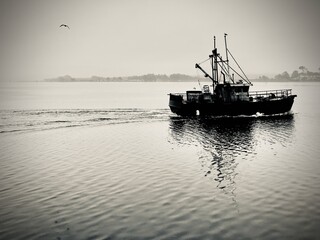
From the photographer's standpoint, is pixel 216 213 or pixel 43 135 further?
pixel 43 135

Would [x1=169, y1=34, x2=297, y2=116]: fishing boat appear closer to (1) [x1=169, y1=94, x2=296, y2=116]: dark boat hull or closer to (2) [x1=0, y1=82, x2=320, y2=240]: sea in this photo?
(1) [x1=169, y1=94, x2=296, y2=116]: dark boat hull

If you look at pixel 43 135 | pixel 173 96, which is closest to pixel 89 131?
pixel 43 135

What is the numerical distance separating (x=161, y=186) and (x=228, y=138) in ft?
54.0

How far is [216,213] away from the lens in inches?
527

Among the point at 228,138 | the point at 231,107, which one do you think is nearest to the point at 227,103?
the point at 231,107

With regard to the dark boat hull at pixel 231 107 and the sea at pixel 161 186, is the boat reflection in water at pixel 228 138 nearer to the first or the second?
the sea at pixel 161 186

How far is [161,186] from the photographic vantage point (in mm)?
17188

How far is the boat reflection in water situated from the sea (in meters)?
0.11

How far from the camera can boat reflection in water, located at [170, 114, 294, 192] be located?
20.8m

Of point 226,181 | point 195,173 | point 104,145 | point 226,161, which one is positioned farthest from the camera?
point 104,145

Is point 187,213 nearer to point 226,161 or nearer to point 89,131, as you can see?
point 226,161

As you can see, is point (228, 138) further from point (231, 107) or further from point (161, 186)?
point (231, 107)

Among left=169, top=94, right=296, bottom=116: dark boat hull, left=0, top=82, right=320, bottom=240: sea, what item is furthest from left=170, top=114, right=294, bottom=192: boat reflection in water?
left=169, top=94, right=296, bottom=116: dark boat hull

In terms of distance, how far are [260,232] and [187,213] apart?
337 cm
